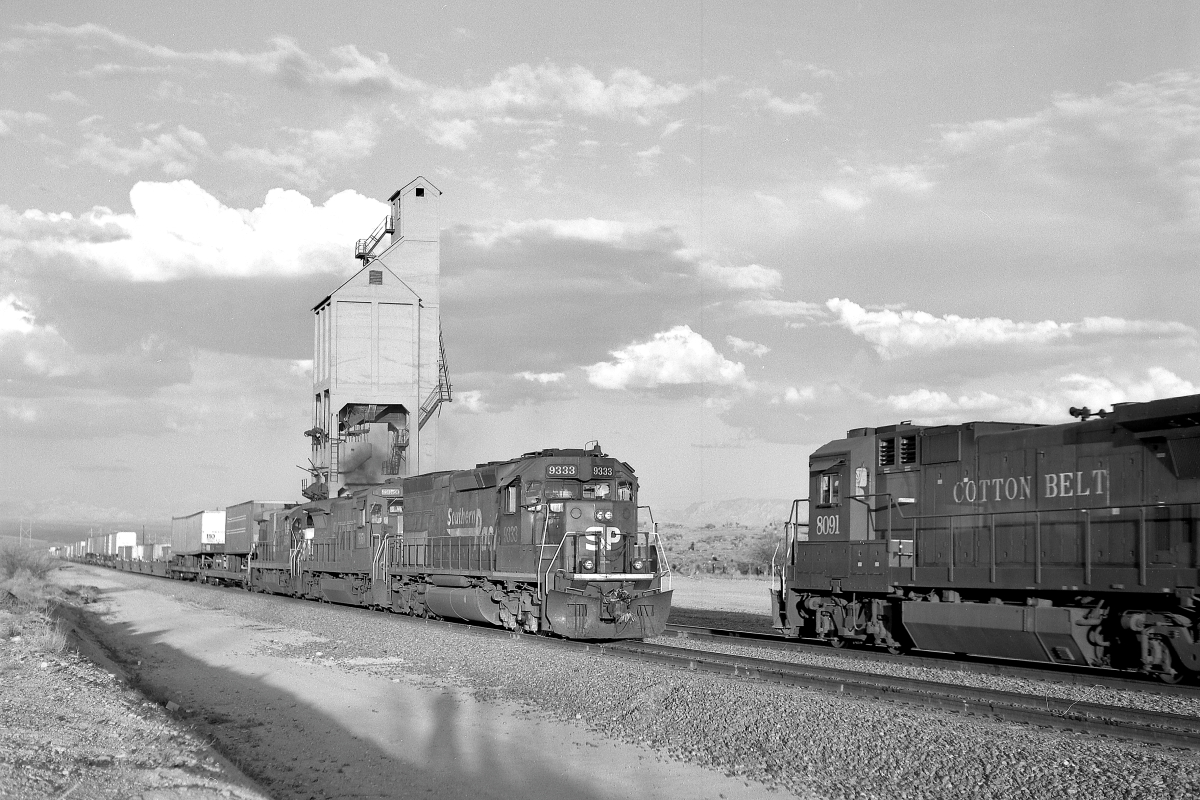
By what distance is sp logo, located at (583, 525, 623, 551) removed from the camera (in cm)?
1902

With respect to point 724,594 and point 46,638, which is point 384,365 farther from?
point 46,638

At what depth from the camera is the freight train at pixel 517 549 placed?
18484mm

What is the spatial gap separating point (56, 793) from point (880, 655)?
12.2 m

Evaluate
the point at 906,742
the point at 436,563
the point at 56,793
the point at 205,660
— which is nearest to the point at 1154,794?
the point at 906,742

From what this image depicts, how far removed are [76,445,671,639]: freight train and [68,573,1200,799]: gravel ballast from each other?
2900 mm

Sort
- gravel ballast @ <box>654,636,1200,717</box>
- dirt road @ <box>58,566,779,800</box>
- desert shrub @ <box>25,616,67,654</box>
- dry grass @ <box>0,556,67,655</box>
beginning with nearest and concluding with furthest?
dirt road @ <box>58,566,779,800</box>
gravel ballast @ <box>654,636,1200,717</box>
desert shrub @ <box>25,616,67,654</box>
dry grass @ <box>0,556,67,655</box>

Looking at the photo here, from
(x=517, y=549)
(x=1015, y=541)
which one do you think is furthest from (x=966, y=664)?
(x=517, y=549)

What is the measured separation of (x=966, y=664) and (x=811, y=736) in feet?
21.4

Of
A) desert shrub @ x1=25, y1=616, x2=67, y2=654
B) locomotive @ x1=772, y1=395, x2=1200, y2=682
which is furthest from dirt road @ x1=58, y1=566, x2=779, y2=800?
locomotive @ x1=772, y1=395, x2=1200, y2=682

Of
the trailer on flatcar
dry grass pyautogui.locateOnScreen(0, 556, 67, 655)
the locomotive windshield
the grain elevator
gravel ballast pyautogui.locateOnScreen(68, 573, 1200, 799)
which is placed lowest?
dry grass pyautogui.locateOnScreen(0, 556, 67, 655)

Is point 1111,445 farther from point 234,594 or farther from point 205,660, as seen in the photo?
point 234,594

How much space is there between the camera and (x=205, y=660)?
17.2 meters

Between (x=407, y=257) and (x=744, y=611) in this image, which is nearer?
(x=744, y=611)

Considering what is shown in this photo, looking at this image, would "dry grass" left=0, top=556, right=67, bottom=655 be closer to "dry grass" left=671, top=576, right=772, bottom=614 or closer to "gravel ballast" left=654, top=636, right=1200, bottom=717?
"gravel ballast" left=654, top=636, right=1200, bottom=717
